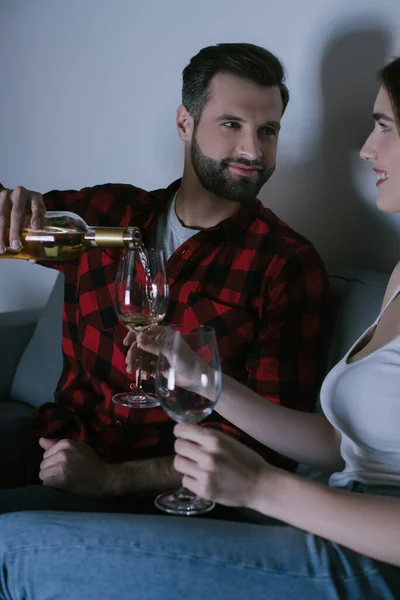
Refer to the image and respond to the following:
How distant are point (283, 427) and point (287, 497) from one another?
34cm

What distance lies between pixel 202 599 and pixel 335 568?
17 centimetres

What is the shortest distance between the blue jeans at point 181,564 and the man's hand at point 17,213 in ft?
1.98

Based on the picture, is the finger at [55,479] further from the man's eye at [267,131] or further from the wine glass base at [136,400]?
the man's eye at [267,131]

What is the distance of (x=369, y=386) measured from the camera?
1.10 metres

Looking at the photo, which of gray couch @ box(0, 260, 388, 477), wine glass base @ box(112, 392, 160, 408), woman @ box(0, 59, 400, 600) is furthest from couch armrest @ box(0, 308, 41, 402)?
woman @ box(0, 59, 400, 600)

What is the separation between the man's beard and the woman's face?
0.37 metres

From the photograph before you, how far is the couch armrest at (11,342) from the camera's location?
7.22 feet

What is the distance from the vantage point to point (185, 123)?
5.91ft

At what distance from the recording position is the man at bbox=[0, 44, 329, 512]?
1.41 metres

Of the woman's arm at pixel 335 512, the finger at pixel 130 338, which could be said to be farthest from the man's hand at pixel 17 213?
the woman's arm at pixel 335 512

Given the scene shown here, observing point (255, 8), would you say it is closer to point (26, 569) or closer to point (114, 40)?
point (114, 40)

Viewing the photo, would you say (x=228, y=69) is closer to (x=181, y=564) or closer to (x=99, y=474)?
(x=99, y=474)

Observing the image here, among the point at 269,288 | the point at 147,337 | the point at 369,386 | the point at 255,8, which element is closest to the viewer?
the point at 369,386

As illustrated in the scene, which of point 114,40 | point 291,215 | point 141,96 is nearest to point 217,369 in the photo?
point 291,215
